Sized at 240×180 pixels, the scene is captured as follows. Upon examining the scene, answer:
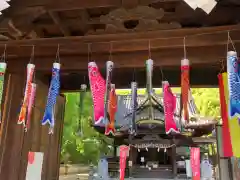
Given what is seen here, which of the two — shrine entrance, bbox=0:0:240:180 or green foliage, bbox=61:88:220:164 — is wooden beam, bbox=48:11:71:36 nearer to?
shrine entrance, bbox=0:0:240:180

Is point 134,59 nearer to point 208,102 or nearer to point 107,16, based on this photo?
point 107,16

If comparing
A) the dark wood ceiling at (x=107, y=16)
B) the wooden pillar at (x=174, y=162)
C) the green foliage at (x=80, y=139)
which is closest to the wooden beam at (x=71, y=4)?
the dark wood ceiling at (x=107, y=16)

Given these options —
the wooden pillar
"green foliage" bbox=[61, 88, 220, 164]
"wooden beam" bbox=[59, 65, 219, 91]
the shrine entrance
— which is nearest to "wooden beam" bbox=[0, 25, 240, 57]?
the shrine entrance

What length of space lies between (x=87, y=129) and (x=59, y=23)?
388 inches

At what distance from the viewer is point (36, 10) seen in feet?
11.6

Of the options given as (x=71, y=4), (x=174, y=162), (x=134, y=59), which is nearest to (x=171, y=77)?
(x=134, y=59)

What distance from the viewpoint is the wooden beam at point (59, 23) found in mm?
3621

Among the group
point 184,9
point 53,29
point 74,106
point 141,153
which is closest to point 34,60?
point 53,29

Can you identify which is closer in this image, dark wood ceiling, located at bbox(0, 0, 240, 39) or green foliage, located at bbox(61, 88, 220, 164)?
dark wood ceiling, located at bbox(0, 0, 240, 39)

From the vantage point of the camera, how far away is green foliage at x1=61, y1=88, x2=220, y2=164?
1168 centimetres

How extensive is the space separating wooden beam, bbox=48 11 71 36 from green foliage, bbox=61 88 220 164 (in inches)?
248

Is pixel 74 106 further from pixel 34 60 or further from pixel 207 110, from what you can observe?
pixel 34 60

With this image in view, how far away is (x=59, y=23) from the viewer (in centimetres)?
377

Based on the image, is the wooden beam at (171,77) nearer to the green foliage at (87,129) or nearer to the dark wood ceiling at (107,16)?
the dark wood ceiling at (107,16)
